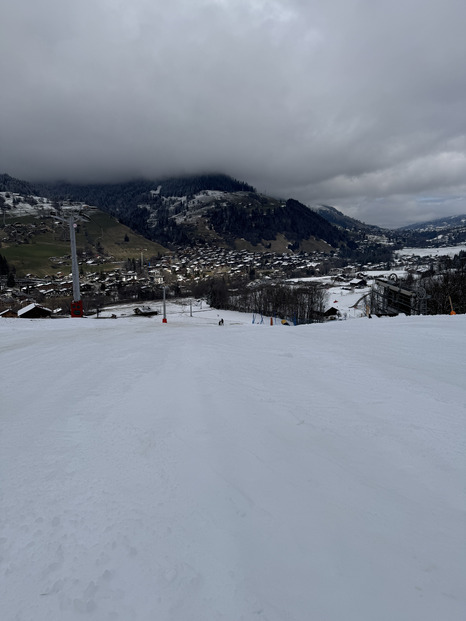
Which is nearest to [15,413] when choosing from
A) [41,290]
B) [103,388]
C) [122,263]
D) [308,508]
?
[103,388]

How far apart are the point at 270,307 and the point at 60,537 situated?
2573 inches

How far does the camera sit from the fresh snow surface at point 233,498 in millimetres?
1777

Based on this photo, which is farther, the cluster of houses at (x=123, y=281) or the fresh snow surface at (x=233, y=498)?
the cluster of houses at (x=123, y=281)

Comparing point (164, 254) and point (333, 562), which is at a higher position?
point (164, 254)

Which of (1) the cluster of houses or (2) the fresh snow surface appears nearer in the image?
(2) the fresh snow surface

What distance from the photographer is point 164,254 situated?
186375 millimetres

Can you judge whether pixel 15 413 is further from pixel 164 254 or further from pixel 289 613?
pixel 164 254

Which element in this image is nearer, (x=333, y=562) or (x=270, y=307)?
(x=333, y=562)

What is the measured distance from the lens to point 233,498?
8.15 ft

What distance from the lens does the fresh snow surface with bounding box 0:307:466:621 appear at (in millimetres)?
1777

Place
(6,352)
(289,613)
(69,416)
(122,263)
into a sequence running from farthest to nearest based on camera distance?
(122,263), (6,352), (69,416), (289,613)

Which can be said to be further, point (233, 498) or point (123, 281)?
point (123, 281)

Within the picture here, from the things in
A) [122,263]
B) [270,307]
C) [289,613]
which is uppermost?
[122,263]

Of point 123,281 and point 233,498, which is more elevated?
point 123,281
